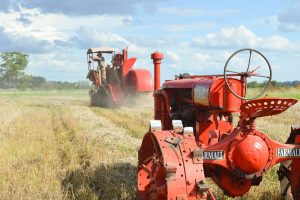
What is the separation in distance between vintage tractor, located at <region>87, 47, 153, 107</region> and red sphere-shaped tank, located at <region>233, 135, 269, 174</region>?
614 inches

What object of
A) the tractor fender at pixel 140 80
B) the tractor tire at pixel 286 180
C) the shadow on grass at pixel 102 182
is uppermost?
the tractor fender at pixel 140 80

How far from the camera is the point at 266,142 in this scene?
176 inches

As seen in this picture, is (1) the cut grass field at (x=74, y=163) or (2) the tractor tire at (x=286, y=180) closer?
(2) the tractor tire at (x=286, y=180)

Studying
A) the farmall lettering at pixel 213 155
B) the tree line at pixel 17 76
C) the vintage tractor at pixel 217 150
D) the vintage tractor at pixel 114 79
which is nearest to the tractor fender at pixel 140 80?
the vintage tractor at pixel 114 79

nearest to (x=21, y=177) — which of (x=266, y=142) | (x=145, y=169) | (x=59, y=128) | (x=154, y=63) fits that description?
(x=145, y=169)

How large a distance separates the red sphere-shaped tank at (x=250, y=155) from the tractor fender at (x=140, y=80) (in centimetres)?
1560

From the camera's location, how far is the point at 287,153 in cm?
455

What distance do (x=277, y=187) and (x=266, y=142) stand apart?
61.4 inches

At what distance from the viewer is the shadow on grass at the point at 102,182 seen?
18.7 ft

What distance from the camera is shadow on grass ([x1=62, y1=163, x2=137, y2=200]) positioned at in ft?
18.7

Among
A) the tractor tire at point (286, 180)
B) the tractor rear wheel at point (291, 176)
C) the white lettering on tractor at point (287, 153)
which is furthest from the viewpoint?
the tractor tire at point (286, 180)

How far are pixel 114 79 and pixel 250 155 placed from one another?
57.7 ft

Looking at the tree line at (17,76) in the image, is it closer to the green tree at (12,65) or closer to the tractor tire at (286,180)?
the green tree at (12,65)

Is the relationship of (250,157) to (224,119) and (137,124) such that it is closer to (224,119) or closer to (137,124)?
(224,119)
